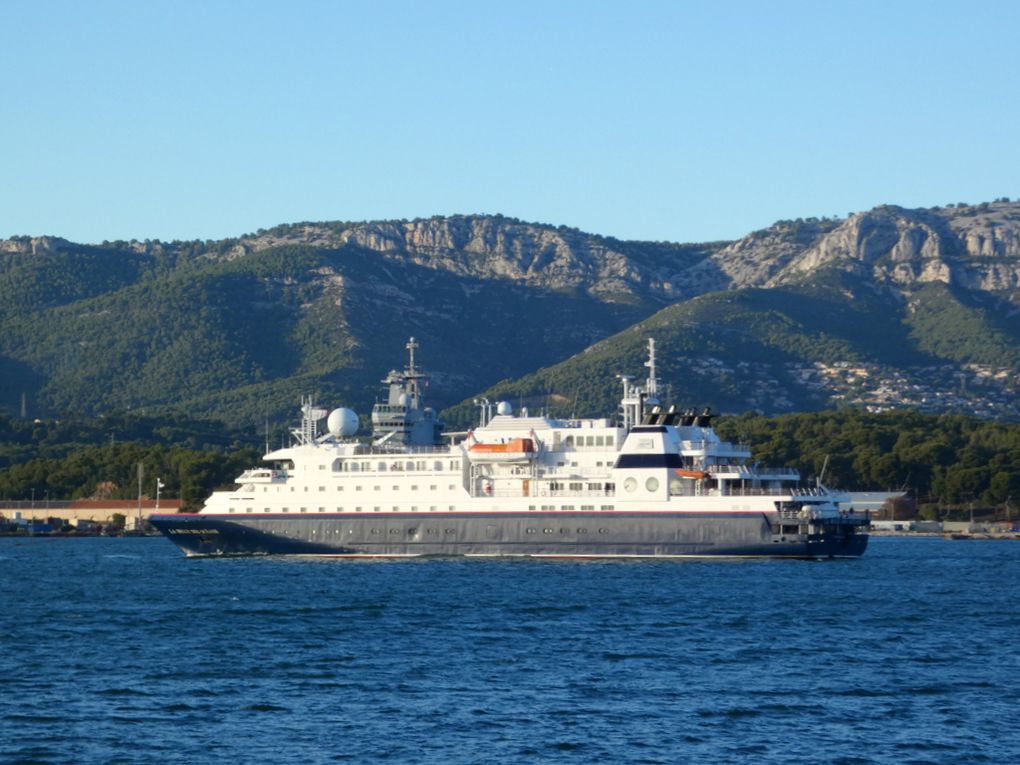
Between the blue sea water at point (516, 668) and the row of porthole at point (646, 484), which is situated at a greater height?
the row of porthole at point (646, 484)

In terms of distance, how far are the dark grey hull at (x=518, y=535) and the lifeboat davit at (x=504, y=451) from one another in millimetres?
2440

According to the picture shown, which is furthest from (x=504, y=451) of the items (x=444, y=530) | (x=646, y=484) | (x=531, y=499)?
(x=646, y=484)

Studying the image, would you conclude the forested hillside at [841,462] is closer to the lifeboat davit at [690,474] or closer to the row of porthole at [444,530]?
the row of porthole at [444,530]

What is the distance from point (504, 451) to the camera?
73.0 meters

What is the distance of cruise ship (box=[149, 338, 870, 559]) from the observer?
229ft

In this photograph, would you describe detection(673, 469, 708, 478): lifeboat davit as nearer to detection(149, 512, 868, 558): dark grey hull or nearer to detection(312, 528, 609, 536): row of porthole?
detection(149, 512, 868, 558): dark grey hull

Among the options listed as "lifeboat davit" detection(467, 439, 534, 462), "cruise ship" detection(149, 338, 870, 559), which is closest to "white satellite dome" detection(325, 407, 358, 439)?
"cruise ship" detection(149, 338, 870, 559)

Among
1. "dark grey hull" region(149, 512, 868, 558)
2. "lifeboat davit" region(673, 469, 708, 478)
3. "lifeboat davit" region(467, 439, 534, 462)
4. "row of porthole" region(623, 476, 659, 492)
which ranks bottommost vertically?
"dark grey hull" region(149, 512, 868, 558)

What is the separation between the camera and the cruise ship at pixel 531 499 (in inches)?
2744

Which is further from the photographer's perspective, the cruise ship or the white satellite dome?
the white satellite dome

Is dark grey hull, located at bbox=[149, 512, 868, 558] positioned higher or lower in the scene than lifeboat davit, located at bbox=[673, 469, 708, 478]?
lower

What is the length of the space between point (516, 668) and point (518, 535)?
1282 inches

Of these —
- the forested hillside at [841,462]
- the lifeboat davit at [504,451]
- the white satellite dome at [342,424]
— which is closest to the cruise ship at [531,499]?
the lifeboat davit at [504,451]

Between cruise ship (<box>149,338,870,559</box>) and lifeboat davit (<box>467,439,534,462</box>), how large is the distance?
0.04 meters
